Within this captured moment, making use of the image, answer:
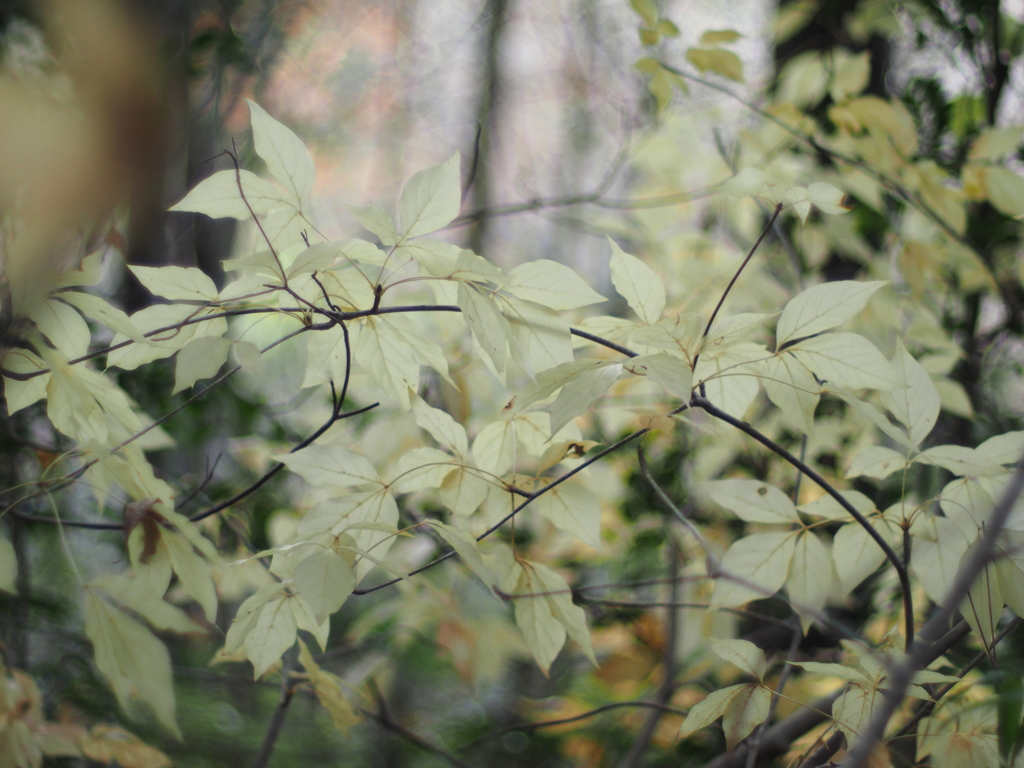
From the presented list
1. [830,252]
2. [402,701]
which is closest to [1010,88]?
[830,252]

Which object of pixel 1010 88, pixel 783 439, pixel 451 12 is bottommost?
pixel 783 439

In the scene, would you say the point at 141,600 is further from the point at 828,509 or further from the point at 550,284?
the point at 828,509

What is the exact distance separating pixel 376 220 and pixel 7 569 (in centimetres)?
32

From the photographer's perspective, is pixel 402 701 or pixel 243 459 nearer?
pixel 243 459

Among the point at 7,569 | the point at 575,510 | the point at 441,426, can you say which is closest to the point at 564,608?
the point at 575,510

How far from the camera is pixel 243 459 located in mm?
1258

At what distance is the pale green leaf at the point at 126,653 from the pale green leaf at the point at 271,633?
7 cm

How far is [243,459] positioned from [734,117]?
76.0 inches

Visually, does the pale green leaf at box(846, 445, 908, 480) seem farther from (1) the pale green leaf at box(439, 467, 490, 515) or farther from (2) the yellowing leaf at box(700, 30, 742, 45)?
(2) the yellowing leaf at box(700, 30, 742, 45)

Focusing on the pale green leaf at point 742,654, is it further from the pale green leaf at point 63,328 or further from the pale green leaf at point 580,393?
the pale green leaf at point 63,328

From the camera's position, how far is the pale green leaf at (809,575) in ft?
1.73

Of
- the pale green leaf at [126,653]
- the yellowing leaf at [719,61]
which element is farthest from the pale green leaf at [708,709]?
the yellowing leaf at [719,61]

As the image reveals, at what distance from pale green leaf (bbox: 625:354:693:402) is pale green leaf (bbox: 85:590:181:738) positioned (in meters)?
0.35

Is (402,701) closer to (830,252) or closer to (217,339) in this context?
(830,252)
